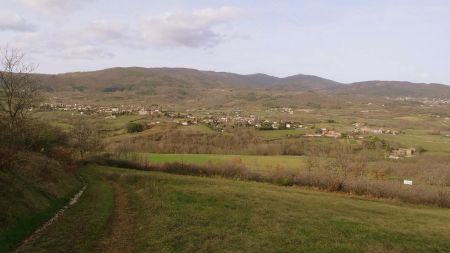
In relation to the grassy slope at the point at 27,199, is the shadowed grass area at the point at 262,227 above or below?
below

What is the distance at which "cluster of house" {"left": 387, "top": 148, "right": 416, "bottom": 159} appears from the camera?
110162 millimetres

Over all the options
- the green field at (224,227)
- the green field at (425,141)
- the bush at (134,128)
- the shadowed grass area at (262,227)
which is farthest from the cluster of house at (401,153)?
the bush at (134,128)

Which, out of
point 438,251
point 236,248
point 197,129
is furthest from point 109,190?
point 197,129

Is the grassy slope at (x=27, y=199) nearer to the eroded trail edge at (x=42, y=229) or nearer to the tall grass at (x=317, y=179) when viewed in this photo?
the eroded trail edge at (x=42, y=229)

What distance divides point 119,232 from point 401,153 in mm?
101966

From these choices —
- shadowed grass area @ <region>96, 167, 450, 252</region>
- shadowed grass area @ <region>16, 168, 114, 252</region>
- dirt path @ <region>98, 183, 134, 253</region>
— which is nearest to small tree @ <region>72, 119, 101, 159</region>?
shadowed grass area @ <region>96, 167, 450, 252</region>

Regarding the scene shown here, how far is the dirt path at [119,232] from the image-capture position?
21558 mm

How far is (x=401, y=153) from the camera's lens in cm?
11244

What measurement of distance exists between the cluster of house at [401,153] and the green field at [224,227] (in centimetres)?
7461

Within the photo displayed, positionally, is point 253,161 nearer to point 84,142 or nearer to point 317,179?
point 317,179

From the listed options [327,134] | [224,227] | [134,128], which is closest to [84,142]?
[134,128]

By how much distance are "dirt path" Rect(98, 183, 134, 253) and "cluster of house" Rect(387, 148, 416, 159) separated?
298 ft

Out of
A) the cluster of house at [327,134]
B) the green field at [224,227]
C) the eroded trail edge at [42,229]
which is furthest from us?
the cluster of house at [327,134]

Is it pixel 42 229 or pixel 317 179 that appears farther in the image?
pixel 317 179
